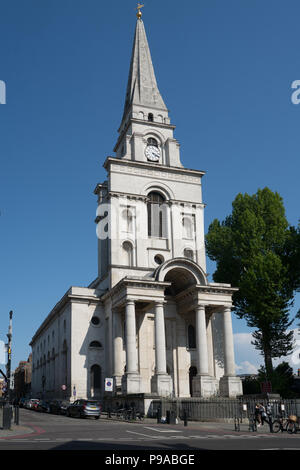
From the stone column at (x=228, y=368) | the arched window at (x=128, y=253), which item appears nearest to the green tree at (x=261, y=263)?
the stone column at (x=228, y=368)

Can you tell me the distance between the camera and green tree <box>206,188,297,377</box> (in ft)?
151

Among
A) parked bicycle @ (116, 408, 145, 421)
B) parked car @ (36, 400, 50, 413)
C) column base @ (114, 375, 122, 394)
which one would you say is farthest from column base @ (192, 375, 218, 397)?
parked car @ (36, 400, 50, 413)

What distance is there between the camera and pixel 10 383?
25.4 m

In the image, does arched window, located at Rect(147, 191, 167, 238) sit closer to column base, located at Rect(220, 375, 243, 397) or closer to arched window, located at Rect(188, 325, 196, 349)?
arched window, located at Rect(188, 325, 196, 349)

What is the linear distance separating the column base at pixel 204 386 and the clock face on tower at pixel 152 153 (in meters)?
24.6

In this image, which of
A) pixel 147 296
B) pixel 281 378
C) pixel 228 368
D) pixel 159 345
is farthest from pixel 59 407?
pixel 281 378

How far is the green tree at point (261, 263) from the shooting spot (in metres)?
46.0

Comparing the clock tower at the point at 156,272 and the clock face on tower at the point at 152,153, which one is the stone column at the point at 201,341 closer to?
the clock tower at the point at 156,272

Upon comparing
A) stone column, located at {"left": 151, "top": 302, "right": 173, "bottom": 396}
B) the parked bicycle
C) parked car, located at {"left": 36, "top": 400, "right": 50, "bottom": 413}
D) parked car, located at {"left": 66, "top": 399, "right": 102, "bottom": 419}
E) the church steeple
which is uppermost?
the church steeple

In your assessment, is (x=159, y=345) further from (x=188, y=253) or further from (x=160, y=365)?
(x=188, y=253)

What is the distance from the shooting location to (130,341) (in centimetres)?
4162

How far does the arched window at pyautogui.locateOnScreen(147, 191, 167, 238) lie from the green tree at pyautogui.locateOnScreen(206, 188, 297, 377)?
17.6ft

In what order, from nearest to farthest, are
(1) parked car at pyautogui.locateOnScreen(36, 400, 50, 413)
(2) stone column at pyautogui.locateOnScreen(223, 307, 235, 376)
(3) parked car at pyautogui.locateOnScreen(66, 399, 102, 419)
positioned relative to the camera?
1. (3) parked car at pyautogui.locateOnScreen(66, 399, 102, 419)
2. (2) stone column at pyautogui.locateOnScreen(223, 307, 235, 376)
3. (1) parked car at pyautogui.locateOnScreen(36, 400, 50, 413)
